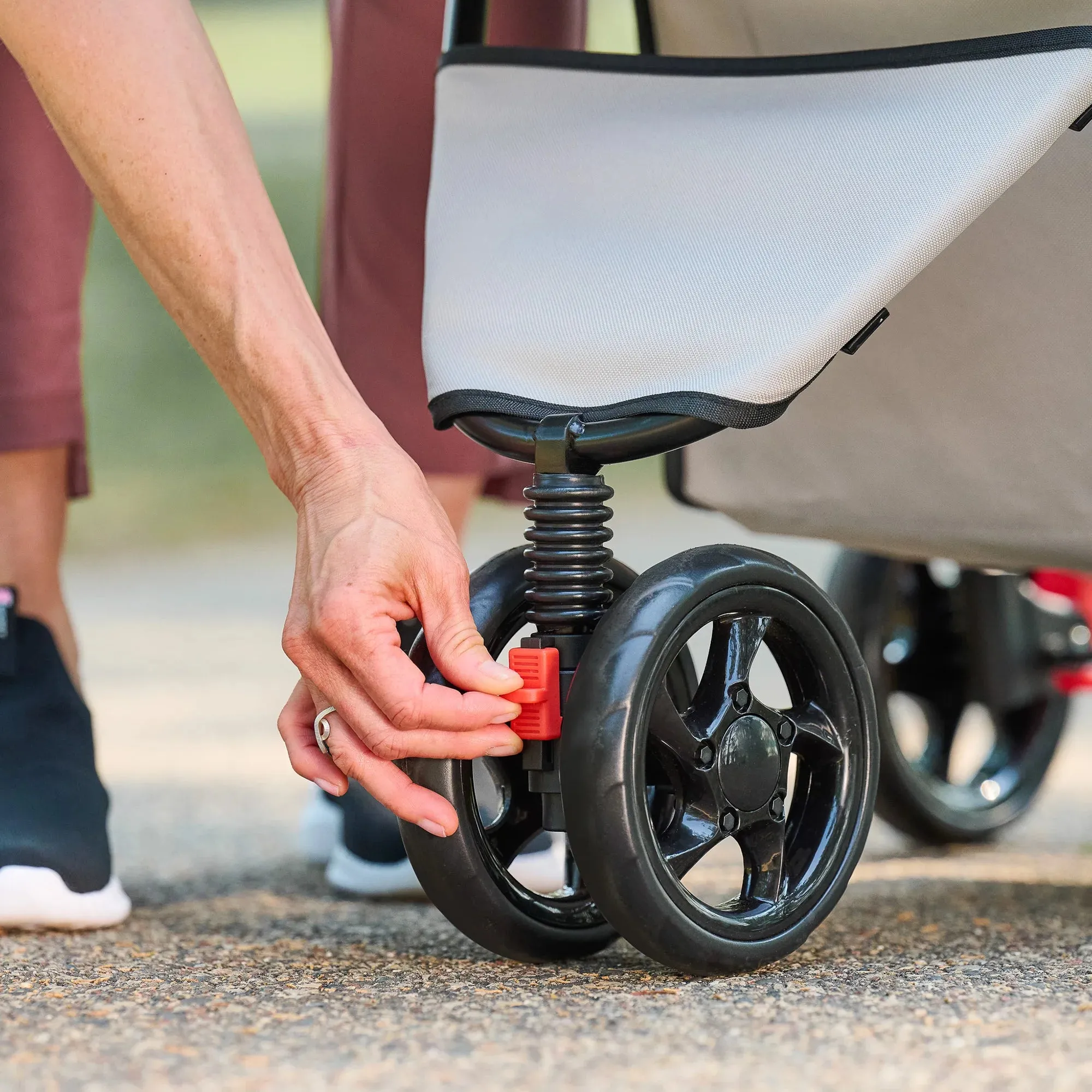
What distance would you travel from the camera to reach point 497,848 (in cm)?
97

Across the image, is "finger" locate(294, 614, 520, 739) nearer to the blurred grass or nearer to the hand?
the hand

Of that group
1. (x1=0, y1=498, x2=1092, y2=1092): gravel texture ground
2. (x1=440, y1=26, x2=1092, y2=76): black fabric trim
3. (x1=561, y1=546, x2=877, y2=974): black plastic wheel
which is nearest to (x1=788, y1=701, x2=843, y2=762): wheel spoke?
(x1=561, y1=546, x2=877, y2=974): black plastic wheel

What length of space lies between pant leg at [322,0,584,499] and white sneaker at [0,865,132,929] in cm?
50

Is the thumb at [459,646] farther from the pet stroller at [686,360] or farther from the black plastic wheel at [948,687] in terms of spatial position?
the black plastic wheel at [948,687]

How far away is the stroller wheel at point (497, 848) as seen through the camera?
896 mm

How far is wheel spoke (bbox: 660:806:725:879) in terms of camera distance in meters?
0.90

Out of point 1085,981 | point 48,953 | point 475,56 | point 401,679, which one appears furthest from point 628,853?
point 475,56

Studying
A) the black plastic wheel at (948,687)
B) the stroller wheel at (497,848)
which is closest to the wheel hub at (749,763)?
the stroller wheel at (497,848)

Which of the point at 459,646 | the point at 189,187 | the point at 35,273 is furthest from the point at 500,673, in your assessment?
the point at 35,273

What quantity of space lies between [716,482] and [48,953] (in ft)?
2.06

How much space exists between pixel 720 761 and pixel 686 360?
0.24m

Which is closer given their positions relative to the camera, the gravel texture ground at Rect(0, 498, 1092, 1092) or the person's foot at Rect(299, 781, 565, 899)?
the gravel texture ground at Rect(0, 498, 1092, 1092)

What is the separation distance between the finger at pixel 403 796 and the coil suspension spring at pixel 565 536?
4.8 inches

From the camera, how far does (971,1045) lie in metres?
0.77
